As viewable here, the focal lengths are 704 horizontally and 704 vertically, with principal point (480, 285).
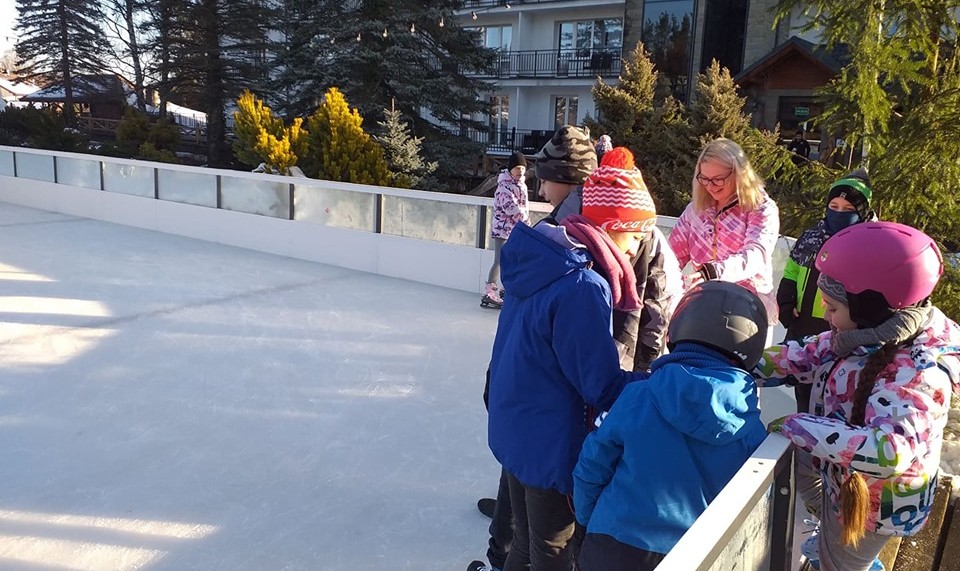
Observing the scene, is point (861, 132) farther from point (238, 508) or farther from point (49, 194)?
point (49, 194)

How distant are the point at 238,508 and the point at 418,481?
76 cm

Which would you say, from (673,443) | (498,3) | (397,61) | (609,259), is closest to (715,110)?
(397,61)

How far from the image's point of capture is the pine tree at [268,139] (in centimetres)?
1129

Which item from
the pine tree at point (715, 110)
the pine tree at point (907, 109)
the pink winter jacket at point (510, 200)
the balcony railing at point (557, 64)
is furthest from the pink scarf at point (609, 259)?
the balcony railing at point (557, 64)

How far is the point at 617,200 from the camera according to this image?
1757mm

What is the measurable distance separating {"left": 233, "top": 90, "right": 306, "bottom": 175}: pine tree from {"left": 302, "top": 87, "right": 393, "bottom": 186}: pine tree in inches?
10.8

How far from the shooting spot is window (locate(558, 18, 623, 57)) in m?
20.7

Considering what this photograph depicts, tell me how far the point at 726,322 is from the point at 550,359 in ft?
1.48

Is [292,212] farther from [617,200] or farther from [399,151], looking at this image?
[617,200]

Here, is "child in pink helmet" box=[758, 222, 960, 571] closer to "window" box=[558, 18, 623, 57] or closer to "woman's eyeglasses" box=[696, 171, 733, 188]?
"woman's eyeglasses" box=[696, 171, 733, 188]

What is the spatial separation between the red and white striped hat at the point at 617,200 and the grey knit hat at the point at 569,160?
0.33 meters

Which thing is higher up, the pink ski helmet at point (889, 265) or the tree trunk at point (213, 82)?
the tree trunk at point (213, 82)

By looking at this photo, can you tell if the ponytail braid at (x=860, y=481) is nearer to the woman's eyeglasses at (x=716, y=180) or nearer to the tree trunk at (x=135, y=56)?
the woman's eyeglasses at (x=716, y=180)

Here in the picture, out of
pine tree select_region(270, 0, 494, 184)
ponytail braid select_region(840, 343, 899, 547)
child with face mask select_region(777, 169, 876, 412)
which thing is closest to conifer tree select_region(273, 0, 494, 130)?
pine tree select_region(270, 0, 494, 184)
